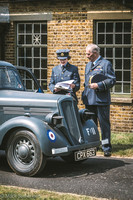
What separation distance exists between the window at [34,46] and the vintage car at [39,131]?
228 inches

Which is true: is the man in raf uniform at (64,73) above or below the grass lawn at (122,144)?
above

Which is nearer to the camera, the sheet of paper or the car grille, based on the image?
the car grille

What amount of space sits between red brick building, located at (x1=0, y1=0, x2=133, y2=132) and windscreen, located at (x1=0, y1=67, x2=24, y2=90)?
14.9 ft

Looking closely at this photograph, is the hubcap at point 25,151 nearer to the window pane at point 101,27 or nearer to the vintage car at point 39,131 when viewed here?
the vintage car at point 39,131

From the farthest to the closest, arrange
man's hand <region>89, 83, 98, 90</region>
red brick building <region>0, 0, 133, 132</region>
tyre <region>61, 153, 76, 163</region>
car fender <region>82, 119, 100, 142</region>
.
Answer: red brick building <region>0, 0, 133, 132</region> < man's hand <region>89, 83, 98, 90</region> < tyre <region>61, 153, 76, 163</region> < car fender <region>82, 119, 100, 142</region>

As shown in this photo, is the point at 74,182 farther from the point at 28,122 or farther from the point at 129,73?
the point at 129,73

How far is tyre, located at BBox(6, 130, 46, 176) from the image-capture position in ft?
23.1

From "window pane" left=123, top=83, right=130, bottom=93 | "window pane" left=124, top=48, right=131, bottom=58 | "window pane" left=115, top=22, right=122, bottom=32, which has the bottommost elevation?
"window pane" left=123, top=83, right=130, bottom=93

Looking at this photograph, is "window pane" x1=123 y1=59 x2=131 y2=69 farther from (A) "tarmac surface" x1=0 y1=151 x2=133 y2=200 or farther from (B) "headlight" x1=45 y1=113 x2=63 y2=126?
(B) "headlight" x1=45 y1=113 x2=63 y2=126

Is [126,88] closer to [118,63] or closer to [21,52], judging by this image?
[118,63]

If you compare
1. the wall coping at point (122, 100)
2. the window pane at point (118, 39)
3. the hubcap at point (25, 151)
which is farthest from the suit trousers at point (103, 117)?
the window pane at point (118, 39)

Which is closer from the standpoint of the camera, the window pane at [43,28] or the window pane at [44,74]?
the window pane at [43,28]

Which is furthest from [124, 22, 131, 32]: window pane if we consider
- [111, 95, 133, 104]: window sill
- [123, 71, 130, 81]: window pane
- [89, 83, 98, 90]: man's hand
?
[89, 83, 98, 90]: man's hand

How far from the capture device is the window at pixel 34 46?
13.4 metres
